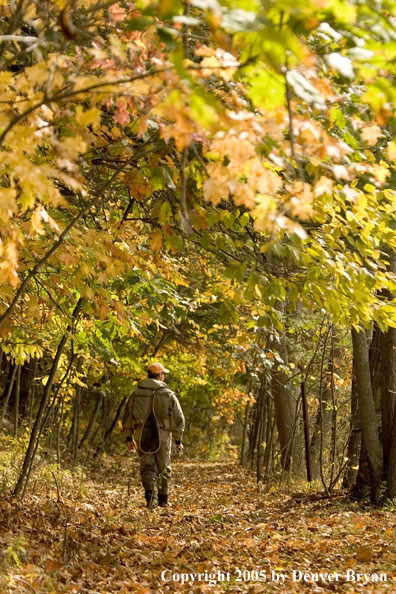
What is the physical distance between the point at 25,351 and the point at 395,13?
5936 millimetres

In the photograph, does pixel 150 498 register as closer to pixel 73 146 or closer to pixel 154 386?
pixel 154 386

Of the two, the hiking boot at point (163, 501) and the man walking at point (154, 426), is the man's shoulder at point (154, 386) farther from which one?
the hiking boot at point (163, 501)

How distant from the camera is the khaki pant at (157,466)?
7824 millimetres

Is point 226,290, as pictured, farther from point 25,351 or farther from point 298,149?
point 298,149

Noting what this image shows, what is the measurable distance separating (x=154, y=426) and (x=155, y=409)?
236 millimetres

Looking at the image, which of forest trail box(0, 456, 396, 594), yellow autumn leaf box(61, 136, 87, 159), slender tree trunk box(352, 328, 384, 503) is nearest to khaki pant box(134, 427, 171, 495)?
forest trail box(0, 456, 396, 594)

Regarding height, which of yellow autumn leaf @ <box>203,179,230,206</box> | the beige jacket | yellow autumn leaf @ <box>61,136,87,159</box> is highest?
yellow autumn leaf @ <box>61,136,87,159</box>

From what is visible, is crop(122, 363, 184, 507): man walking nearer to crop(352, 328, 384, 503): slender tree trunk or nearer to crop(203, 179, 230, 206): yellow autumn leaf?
crop(352, 328, 384, 503): slender tree trunk

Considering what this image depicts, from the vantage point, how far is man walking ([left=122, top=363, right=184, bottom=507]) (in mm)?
7961

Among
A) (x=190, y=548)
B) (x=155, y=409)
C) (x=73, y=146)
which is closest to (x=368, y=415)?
(x=155, y=409)

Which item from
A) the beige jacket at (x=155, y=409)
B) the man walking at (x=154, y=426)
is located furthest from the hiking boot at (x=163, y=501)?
the beige jacket at (x=155, y=409)

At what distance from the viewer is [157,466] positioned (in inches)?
317

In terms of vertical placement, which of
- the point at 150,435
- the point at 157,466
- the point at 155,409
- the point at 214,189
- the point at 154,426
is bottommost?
the point at 157,466

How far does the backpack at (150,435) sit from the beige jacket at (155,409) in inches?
2.4
